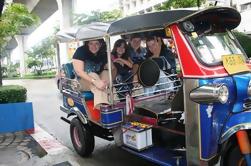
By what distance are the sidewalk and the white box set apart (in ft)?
4.39

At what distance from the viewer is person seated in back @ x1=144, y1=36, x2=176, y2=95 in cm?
573

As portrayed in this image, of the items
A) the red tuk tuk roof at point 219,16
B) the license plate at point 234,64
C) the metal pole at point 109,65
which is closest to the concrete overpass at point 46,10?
the metal pole at point 109,65

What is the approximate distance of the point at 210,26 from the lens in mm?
4352

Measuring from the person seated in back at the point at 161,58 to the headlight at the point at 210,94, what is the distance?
1.97 metres

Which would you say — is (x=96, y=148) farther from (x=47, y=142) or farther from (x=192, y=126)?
(x=192, y=126)

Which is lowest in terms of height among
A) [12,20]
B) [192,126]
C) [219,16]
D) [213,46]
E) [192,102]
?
[192,126]

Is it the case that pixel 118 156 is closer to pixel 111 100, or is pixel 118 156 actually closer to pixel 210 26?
pixel 111 100

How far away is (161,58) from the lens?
6051 millimetres

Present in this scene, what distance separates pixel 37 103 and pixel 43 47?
29.5 meters

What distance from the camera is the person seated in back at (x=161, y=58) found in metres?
5.73

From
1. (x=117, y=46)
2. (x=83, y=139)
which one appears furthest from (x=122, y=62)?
(x=83, y=139)

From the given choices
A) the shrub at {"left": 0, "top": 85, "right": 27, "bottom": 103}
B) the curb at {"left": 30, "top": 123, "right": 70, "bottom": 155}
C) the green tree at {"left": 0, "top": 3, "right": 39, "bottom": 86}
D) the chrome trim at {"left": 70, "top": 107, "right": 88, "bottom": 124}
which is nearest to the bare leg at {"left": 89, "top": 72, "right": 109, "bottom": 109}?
the chrome trim at {"left": 70, "top": 107, "right": 88, "bottom": 124}

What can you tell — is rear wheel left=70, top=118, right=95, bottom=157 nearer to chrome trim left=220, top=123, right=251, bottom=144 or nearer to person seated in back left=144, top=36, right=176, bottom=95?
person seated in back left=144, top=36, right=176, bottom=95

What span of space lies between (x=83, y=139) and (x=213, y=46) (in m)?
2.79
